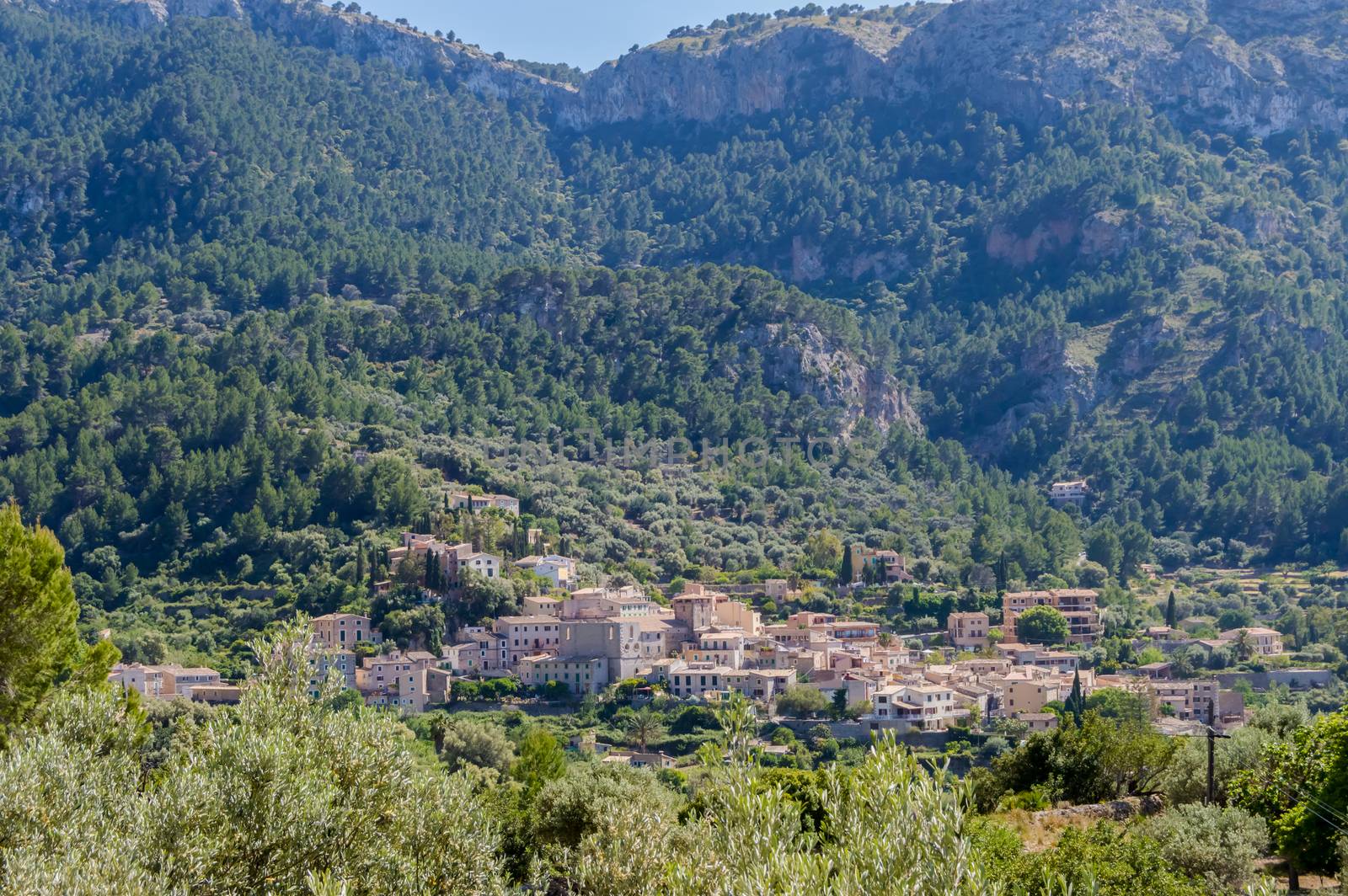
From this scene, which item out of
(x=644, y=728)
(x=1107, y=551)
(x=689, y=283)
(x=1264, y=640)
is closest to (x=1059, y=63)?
(x=689, y=283)

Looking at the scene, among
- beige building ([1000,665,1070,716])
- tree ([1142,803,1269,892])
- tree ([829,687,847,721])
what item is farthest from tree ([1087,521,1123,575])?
tree ([1142,803,1269,892])

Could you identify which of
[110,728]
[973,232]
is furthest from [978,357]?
[110,728]

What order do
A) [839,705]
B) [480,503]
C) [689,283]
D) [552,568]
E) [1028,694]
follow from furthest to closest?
1. [689,283]
2. [480,503]
3. [552,568]
4. [1028,694]
5. [839,705]

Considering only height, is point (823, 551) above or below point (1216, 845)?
above

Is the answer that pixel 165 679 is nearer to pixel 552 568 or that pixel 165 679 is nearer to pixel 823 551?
pixel 552 568

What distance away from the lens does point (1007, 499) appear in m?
92.6

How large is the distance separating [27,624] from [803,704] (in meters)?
34.6

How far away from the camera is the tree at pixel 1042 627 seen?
224 ft

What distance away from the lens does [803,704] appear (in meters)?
55.3

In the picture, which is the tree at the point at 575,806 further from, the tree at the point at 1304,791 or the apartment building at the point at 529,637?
the apartment building at the point at 529,637

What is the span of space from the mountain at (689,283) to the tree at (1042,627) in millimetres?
7040

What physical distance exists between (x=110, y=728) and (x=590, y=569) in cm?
5162

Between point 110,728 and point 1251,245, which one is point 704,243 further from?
point 110,728

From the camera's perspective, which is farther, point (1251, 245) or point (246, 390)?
point (1251, 245)
